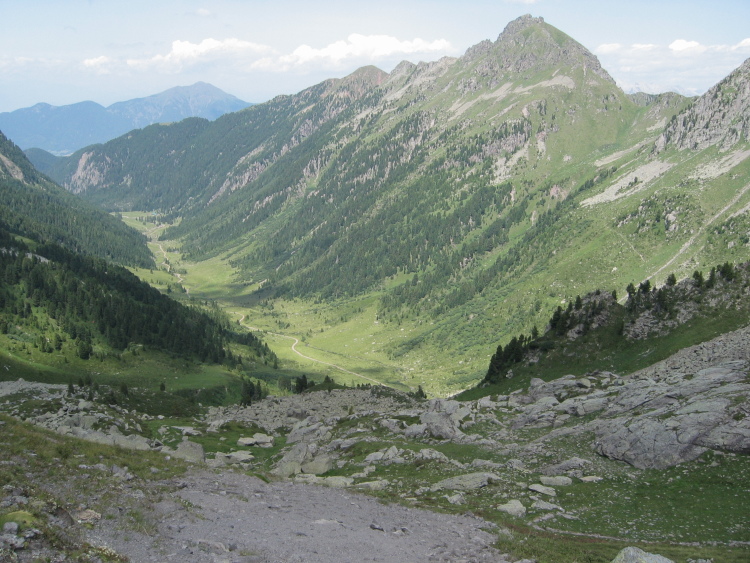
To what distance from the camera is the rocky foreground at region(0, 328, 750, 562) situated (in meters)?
26.0

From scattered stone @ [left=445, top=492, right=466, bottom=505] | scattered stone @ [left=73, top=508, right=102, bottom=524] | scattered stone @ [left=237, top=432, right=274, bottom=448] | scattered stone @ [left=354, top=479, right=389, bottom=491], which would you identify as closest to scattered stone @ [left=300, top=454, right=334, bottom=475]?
scattered stone @ [left=354, top=479, right=389, bottom=491]

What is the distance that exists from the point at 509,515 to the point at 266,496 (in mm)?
15443

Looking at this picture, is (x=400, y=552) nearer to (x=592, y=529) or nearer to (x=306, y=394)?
(x=592, y=529)

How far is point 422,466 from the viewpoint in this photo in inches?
1758

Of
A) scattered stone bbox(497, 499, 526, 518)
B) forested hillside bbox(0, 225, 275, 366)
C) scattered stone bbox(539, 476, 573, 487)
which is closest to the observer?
scattered stone bbox(497, 499, 526, 518)

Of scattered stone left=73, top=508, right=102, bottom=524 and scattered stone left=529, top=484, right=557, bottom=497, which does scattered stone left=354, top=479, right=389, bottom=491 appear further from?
scattered stone left=73, top=508, right=102, bottom=524

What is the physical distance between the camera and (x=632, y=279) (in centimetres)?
18438

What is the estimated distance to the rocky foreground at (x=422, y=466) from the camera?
26.0 m

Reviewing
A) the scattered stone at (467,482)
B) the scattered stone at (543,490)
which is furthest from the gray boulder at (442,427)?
the scattered stone at (543,490)

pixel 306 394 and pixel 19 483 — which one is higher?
pixel 19 483

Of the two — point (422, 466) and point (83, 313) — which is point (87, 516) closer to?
point (422, 466)

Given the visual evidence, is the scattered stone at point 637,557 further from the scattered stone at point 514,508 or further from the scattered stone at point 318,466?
the scattered stone at point 318,466

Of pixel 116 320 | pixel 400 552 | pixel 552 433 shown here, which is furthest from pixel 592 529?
pixel 116 320

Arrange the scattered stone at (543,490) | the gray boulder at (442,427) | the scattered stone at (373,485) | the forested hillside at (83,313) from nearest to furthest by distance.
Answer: the scattered stone at (543,490) < the scattered stone at (373,485) < the gray boulder at (442,427) < the forested hillside at (83,313)
